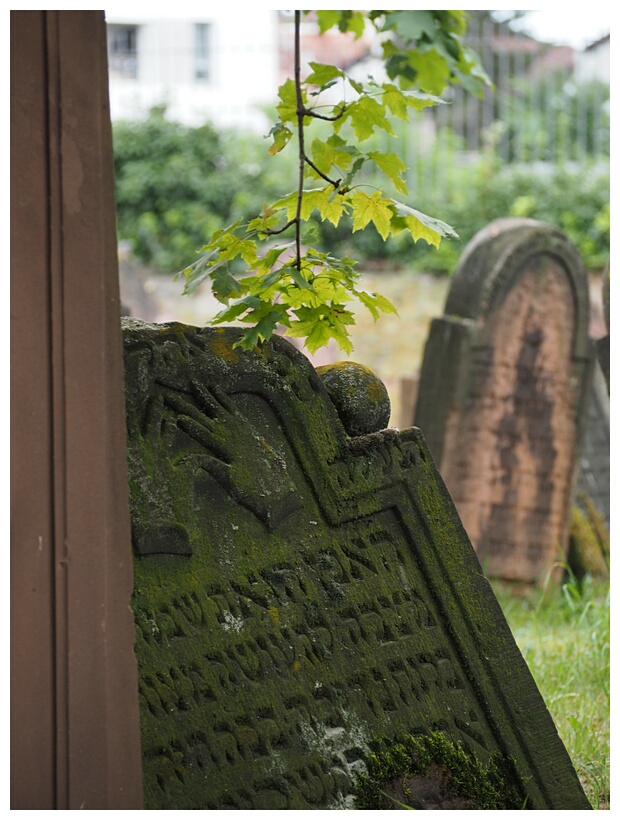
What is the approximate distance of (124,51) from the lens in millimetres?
17109

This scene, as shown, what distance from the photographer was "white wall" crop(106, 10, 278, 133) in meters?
15.5

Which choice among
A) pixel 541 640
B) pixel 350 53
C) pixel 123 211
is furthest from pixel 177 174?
pixel 541 640

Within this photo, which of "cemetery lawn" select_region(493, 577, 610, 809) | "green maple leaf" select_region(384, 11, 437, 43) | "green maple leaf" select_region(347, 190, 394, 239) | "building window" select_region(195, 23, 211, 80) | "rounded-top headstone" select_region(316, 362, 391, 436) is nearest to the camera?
"green maple leaf" select_region(384, 11, 437, 43)

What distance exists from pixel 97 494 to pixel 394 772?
979 mm

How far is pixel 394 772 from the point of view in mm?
2180

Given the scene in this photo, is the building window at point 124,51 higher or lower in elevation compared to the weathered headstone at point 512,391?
higher

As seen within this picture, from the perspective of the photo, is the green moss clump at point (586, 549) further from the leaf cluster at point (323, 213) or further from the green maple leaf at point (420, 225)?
the green maple leaf at point (420, 225)

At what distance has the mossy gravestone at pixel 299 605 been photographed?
78.3 inches

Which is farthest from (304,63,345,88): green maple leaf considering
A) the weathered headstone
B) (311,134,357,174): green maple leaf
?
the weathered headstone

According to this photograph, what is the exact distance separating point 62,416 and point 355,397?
2.91ft

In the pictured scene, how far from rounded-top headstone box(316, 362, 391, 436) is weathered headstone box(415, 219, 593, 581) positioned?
9.71ft

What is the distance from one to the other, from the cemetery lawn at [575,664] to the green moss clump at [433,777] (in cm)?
47

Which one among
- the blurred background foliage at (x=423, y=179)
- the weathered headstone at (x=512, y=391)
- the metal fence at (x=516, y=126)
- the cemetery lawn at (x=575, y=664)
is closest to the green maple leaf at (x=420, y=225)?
the cemetery lawn at (x=575, y=664)

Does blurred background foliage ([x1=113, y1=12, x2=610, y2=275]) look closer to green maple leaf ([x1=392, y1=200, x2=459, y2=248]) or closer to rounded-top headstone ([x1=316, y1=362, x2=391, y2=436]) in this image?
rounded-top headstone ([x1=316, y1=362, x2=391, y2=436])
